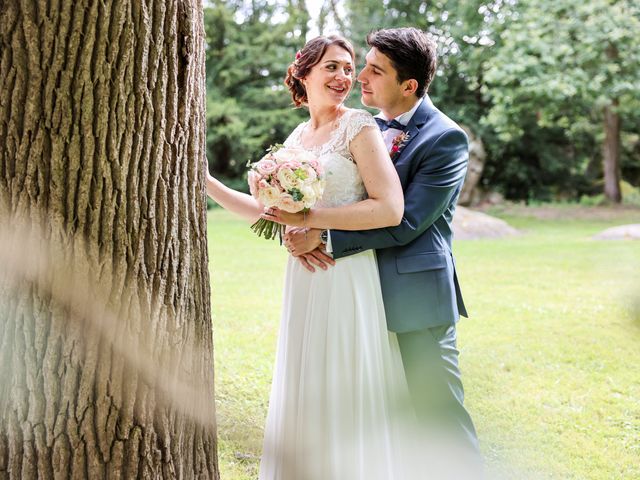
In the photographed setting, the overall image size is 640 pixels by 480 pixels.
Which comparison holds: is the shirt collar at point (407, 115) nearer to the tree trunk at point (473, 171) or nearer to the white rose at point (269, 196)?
the white rose at point (269, 196)

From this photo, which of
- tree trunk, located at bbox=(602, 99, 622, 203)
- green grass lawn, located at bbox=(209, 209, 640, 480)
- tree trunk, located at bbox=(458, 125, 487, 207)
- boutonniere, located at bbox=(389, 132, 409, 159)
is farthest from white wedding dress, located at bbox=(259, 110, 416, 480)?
tree trunk, located at bbox=(602, 99, 622, 203)

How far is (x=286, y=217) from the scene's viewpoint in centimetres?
304

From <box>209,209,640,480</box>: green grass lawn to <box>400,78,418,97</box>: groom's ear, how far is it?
1.10 m

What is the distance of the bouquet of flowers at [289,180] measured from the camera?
2.87 m

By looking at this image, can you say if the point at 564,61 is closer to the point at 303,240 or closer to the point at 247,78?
the point at 247,78

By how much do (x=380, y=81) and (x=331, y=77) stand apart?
0.22 metres

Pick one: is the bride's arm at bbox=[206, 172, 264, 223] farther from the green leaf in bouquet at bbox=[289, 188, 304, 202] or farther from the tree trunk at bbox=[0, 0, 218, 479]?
the tree trunk at bbox=[0, 0, 218, 479]

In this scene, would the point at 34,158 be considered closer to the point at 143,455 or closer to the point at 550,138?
the point at 143,455

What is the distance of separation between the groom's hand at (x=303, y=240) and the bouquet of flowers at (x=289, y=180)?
0.46 feet

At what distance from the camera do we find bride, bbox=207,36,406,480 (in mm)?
3068

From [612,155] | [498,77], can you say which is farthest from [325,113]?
[612,155]

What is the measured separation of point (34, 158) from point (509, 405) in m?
3.94

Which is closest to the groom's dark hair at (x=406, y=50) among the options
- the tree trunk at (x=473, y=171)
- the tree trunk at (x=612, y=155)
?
the tree trunk at (x=473, y=171)

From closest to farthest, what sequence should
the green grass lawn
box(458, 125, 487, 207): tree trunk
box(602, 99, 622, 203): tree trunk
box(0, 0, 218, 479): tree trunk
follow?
box(0, 0, 218, 479): tree trunk, the green grass lawn, box(602, 99, 622, 203): tree trunk, box(458, 125, 487, 207): tree trunk
